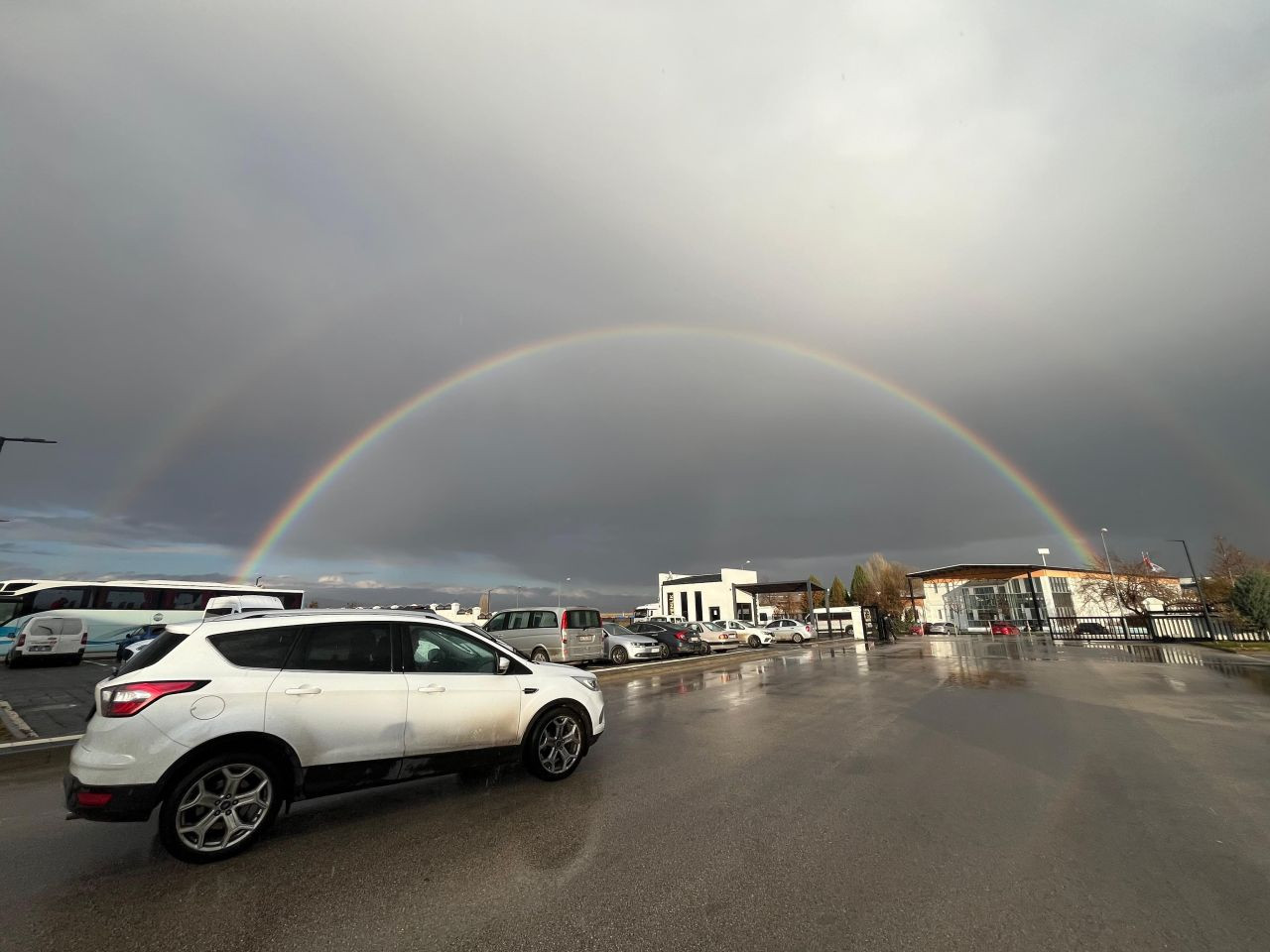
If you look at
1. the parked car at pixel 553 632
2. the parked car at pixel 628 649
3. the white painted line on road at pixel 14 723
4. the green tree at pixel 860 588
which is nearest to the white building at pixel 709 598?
the green tree at pixel 860 588

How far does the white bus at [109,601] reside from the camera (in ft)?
80.8

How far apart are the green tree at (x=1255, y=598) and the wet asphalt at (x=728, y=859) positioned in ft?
101

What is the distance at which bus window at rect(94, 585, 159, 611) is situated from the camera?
26719mm

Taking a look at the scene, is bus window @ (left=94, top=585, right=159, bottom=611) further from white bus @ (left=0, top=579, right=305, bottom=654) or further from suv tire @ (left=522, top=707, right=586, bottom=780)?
suv tire @ (left=522, top=707, right=586, bottom=780)

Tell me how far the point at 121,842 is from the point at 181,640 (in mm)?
1733

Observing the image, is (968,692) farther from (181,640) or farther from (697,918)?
(181,640)

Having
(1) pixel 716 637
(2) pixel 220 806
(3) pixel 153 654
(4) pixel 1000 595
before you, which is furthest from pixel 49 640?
(4) pixel 1000 595

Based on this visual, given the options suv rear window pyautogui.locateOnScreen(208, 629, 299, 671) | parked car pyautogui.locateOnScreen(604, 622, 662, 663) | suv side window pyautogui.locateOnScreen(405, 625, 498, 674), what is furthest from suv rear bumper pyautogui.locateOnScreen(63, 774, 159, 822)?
parked car pyautogui.locateOnScreen(604, 622, 662, 663)

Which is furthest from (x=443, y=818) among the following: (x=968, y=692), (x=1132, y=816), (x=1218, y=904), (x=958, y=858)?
(x=968, y=692)

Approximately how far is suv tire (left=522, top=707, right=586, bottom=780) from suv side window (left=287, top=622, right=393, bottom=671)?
1.71m

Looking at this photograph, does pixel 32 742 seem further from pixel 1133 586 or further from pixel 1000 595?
pixel 1000 595

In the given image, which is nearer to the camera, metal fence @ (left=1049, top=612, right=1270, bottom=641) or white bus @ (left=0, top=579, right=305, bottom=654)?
white bus @ (left=0, top=579, right=305, bottom=654)

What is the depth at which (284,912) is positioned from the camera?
11.5 feet

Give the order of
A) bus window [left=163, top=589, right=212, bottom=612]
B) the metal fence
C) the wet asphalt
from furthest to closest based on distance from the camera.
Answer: the metal fence < bus window [left=163, top=589, right=212, bottom=612] < the wet asphalt
